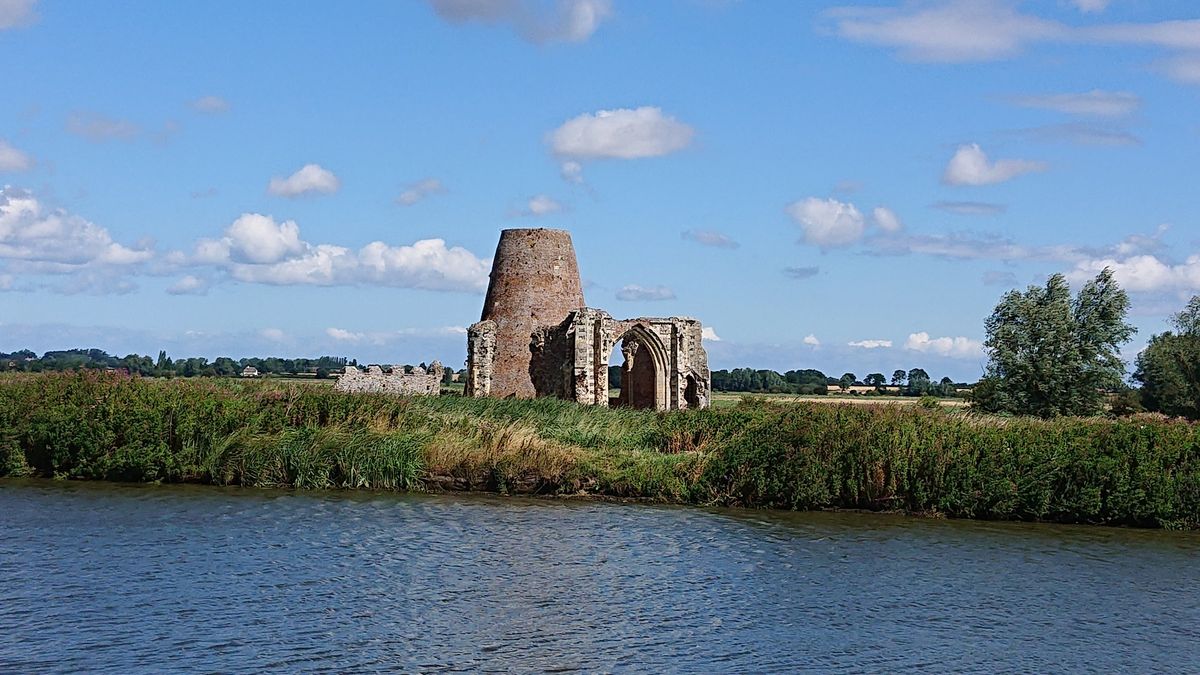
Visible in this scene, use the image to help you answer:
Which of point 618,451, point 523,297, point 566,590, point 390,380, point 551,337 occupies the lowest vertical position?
point 566,590

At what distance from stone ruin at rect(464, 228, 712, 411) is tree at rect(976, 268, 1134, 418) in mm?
10321

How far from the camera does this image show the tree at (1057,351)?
37.5 m

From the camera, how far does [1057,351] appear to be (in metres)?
A: 37.9

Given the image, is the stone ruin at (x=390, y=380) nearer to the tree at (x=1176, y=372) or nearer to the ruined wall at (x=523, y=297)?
the ruined wall at (x=523, y=297)

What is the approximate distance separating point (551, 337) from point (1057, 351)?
1598 cm

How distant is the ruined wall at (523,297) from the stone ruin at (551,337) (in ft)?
0.08

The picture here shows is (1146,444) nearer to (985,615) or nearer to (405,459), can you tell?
(985,615)

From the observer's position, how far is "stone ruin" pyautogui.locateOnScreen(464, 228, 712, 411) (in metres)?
31.2

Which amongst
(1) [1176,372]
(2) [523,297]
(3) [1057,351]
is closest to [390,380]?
(2) [523,297]

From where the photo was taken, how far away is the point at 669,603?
12.8 meters

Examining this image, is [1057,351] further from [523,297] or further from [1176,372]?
[523,297]

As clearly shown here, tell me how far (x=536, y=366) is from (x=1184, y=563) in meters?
18.5

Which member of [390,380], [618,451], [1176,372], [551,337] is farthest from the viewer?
[1176,372]

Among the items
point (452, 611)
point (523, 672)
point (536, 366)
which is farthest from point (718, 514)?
point (536, 366)
